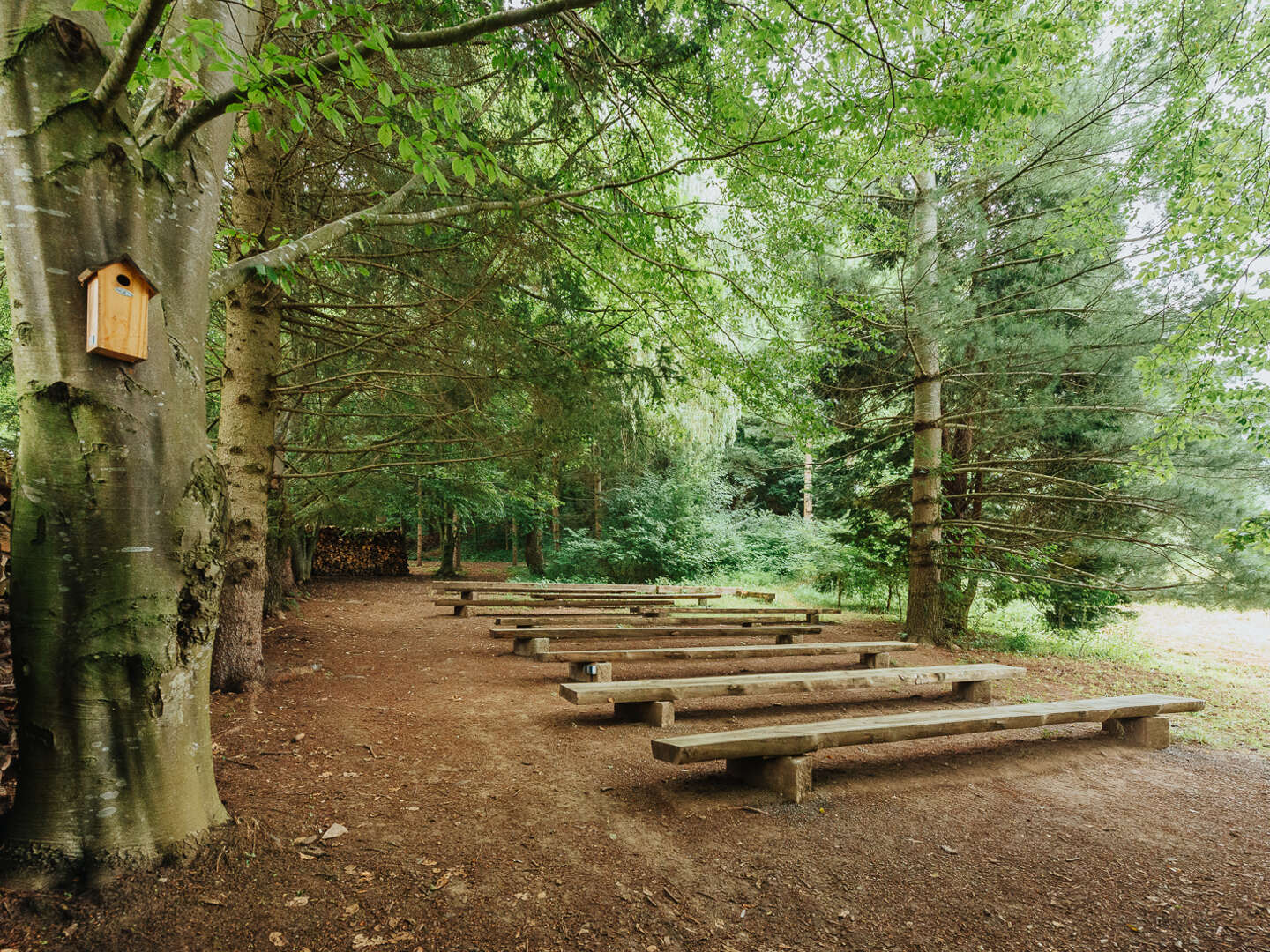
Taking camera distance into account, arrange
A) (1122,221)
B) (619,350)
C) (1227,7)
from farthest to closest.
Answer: (1122,221), (619,350), (1227,7)

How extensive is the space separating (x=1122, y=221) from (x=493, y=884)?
9.17m

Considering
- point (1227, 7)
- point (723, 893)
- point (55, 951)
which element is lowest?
point (723, 893)

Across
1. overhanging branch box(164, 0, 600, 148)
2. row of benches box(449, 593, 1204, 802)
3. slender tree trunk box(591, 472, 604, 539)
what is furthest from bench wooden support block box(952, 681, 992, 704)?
slender tree trunk box(591, 472, 604, 539)

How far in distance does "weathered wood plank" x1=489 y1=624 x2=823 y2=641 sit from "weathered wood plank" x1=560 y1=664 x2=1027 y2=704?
1.70 m

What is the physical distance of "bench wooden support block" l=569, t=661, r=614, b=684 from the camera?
490 centimetres

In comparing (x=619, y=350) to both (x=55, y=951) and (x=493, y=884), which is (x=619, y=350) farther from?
(x=55, y=951)

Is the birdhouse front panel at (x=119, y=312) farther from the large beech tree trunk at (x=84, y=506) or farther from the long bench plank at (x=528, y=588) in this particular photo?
the long bench plank at (x=528, y=588)

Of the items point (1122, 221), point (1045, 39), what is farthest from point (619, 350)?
point (1122, 221)

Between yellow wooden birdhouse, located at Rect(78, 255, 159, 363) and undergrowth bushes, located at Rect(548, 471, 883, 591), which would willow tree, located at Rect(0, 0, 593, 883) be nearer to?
yellow wooden birdhouse, located at Rect(78, 255, 159, 363)

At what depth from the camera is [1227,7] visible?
5344 millimetres

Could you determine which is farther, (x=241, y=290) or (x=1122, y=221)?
(x=1122, y=221)

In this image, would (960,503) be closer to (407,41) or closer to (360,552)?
(407,41)

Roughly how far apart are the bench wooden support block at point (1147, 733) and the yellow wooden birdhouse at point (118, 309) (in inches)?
262

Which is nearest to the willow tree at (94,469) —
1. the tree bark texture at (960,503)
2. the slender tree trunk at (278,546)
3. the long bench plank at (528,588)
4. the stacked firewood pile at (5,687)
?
the stacked firewood pile at (5,687)
